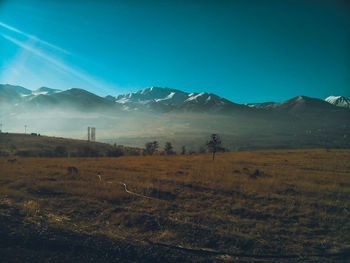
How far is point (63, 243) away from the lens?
7.23 metres

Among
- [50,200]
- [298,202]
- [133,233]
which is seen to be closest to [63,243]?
[133,233]

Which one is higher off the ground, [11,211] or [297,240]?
[11,211]

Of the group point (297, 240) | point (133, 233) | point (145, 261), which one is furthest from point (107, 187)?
point (297, 240)

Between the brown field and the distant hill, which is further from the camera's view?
the distant hill

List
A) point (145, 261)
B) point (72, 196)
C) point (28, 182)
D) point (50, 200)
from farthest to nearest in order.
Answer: point (28, 182), point (72, 196), point (50, 200), point (145, 261)

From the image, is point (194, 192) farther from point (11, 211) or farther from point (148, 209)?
point (11, 211)

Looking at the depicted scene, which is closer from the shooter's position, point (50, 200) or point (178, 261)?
point (178, 261)

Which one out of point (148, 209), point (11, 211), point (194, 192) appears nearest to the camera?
point (11, 211)

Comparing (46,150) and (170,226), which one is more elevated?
(170,226)

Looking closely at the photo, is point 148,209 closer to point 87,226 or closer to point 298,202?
point 87,226

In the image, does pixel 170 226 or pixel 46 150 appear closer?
pixel 170 226

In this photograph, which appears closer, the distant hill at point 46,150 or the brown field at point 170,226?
the brown field at point 170,226

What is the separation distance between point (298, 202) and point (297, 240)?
19.5 feet

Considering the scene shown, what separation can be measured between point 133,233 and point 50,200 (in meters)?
6.97
